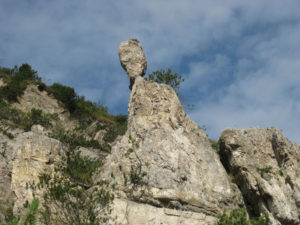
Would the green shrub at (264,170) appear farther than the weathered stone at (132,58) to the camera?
No

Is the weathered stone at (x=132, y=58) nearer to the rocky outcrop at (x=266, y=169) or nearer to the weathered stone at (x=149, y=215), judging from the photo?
the rocky outcrop at (x=266, y=169)

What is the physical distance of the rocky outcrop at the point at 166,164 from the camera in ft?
69.8

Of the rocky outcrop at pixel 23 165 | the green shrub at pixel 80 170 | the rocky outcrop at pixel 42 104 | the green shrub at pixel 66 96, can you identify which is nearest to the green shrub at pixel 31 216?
the rocky outcrop at pixel 23 165

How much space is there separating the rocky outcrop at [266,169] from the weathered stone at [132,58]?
32.4 feet

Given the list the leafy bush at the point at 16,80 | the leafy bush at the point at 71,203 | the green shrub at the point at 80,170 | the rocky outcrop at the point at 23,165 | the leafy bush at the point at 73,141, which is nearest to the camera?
the leafy bush at the point at 71,203

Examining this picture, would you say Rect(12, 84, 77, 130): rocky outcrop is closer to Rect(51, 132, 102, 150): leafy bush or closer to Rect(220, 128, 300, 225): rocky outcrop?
Rect(51, 132, 102, 150): leafy bush

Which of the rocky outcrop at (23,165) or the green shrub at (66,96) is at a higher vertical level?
the green shrub at (66,96)

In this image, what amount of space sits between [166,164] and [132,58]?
13426 mm

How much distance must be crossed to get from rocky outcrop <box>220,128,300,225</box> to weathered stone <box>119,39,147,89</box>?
9.87 m

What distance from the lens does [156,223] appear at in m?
20.2

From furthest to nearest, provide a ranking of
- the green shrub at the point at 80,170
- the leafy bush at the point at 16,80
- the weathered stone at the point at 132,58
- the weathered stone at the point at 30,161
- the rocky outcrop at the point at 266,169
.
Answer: the leafy bush at the point at 16,80, the weathered stone at the point at 132,58, the rocky outcrop at the point at 266,169, the green shrub at the point at 80,170, the weathered stone at the point at 30,161

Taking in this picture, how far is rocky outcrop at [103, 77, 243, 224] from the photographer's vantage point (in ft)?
69.8

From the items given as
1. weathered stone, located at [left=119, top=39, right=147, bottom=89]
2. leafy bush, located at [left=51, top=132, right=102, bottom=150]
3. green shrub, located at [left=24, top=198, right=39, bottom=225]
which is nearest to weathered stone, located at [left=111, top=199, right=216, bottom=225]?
green shrub, located at [left=24, top=198, right=39, bottom=225]

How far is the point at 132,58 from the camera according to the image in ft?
108
